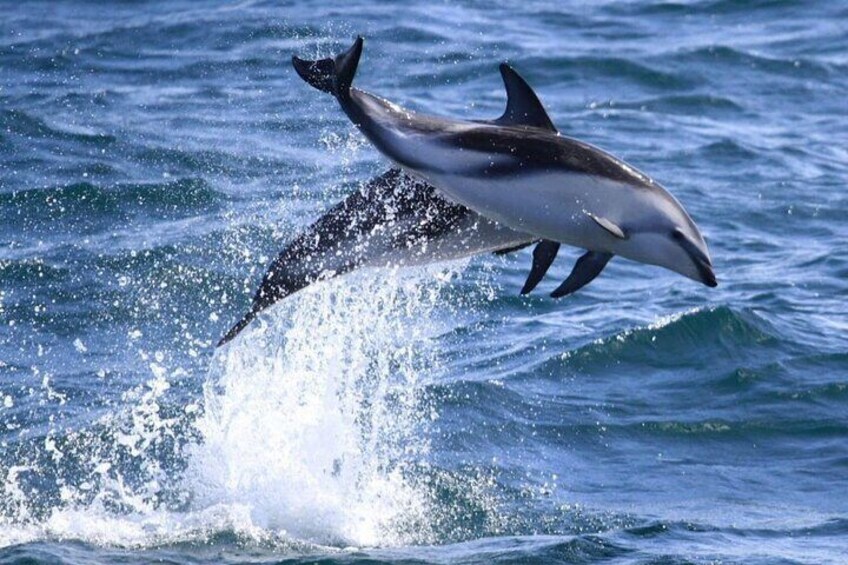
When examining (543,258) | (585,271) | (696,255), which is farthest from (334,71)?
(696,255)

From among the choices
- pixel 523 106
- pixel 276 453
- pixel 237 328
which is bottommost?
pixel 276 453

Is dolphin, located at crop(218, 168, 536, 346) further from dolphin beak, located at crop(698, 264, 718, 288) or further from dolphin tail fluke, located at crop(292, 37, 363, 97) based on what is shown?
dolphin beak, located at crop(698, 264, 718, 288)

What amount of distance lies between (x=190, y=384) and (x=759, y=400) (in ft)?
14.4

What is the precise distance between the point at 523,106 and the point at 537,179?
0.58 m

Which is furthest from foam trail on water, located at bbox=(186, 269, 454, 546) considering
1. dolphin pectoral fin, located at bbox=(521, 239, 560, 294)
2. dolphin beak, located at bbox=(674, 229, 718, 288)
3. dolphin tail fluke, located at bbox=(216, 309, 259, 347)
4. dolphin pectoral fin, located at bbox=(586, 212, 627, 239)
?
dolphin beak, located at bbox=(674, 229, 718, 288)

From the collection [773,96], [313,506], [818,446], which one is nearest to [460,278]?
[818,446]

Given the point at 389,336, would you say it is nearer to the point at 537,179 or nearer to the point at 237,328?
the point at 237,328

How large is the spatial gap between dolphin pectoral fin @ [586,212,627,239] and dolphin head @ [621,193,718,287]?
4.0 inches

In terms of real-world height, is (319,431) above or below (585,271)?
below

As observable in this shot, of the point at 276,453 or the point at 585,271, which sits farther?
the point at 276,453

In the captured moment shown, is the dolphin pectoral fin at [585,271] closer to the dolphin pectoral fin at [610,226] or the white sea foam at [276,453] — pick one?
the dolphin pectoral fin at [610,226]

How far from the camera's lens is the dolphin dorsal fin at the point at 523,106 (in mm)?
8531

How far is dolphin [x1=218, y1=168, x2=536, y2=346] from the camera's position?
29.2 feet

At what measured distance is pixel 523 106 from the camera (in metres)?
8.56
